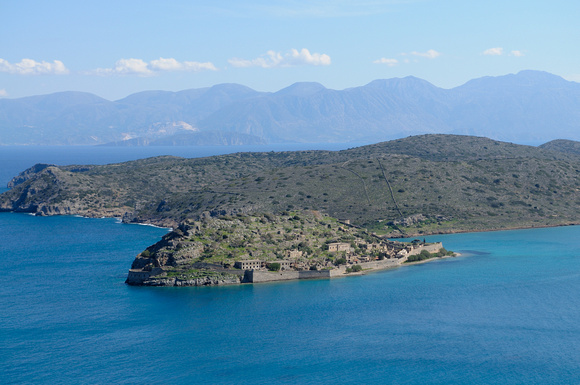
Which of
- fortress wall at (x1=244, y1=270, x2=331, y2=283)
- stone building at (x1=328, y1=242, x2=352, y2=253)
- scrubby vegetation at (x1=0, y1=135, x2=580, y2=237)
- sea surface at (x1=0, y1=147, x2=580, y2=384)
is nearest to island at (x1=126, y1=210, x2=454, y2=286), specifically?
fortress wall at (x1=244, y1=270, x2=331, y2=283)

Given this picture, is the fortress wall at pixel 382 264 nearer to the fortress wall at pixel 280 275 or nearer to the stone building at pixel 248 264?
the fortress wall at pixel 280 275

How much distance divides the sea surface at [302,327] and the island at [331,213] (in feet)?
12.3

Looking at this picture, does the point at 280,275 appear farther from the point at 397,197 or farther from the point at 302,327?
the point at 397,197

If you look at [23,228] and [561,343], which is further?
[23,228]

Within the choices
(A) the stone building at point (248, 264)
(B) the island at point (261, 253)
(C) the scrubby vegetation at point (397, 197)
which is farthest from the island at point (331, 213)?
(C) the scrubby vegetation at point (397, 197)

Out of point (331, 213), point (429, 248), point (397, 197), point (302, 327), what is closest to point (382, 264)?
point (429, 248)

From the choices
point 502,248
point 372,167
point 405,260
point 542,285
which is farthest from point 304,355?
point 372,167

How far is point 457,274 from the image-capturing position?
10181 cm

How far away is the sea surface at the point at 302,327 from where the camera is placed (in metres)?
62.6

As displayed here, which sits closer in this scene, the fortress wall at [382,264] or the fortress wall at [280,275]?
the fortress wall at [280,275]

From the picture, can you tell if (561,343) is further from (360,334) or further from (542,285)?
(542,285)

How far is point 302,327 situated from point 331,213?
3291 inches

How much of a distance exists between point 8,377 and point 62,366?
431 centimetres

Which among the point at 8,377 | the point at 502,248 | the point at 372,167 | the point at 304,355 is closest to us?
the point at 8,377
